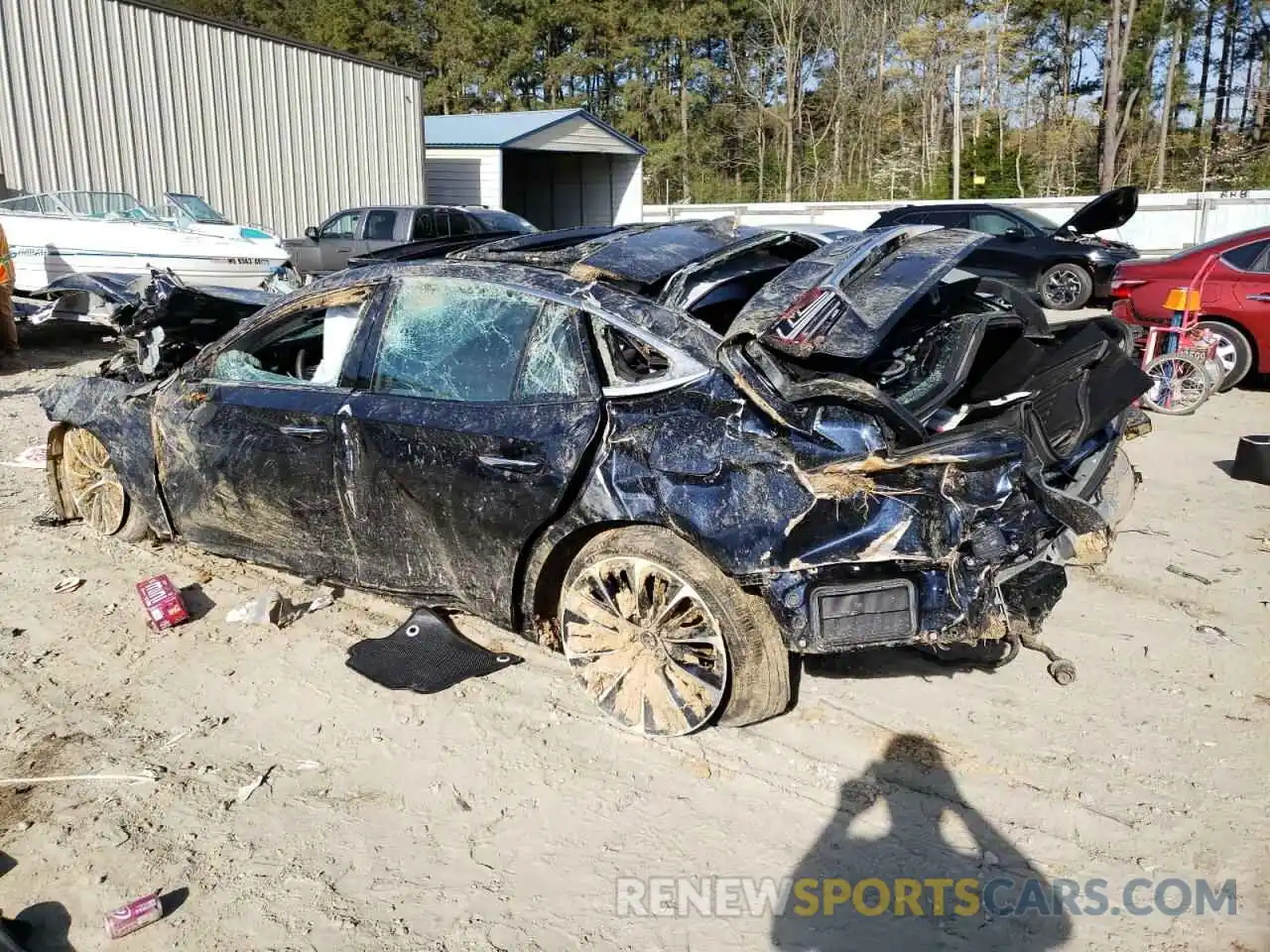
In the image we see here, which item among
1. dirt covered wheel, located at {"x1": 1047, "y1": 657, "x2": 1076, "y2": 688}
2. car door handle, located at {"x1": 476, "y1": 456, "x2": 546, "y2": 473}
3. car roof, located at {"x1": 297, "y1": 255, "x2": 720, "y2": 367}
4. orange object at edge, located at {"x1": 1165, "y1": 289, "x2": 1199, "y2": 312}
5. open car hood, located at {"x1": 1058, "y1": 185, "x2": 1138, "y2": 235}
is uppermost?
open car hood, located at {"x1": 1058, "y1": 185, "x2": 1138, "y2": 235}

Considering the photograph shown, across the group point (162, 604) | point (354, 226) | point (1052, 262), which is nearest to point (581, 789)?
point (162, 604)

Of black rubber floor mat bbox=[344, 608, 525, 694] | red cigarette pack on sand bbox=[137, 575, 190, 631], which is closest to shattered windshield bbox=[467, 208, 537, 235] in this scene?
red cigarette pack on sand bbox=[137, 575, 190, 631]

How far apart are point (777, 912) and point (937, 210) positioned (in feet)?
47.8

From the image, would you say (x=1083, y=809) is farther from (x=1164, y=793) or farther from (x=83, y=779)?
(x=83, y=779)

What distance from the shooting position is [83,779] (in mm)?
3420

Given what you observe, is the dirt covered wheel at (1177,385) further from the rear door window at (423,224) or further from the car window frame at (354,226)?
the car window frame at (354,226)

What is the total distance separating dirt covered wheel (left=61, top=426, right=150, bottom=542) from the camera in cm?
533

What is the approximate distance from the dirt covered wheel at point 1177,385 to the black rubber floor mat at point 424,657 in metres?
6.36

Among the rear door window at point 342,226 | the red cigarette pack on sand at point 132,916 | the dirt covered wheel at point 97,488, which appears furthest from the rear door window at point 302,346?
the rear door window at point 342,226

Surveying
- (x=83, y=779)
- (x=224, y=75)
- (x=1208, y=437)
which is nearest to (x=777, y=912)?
(x=83, y=779)

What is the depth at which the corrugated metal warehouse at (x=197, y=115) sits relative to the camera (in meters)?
15.3

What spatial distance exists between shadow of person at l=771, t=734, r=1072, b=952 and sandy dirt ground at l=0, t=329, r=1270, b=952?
11 millimetres

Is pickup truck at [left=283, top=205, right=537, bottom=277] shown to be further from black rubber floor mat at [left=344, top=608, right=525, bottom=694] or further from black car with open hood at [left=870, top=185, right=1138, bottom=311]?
black rubber floor mat at [left=344, top=608, right=525, bottom=694]

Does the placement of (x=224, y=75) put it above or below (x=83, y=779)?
above
